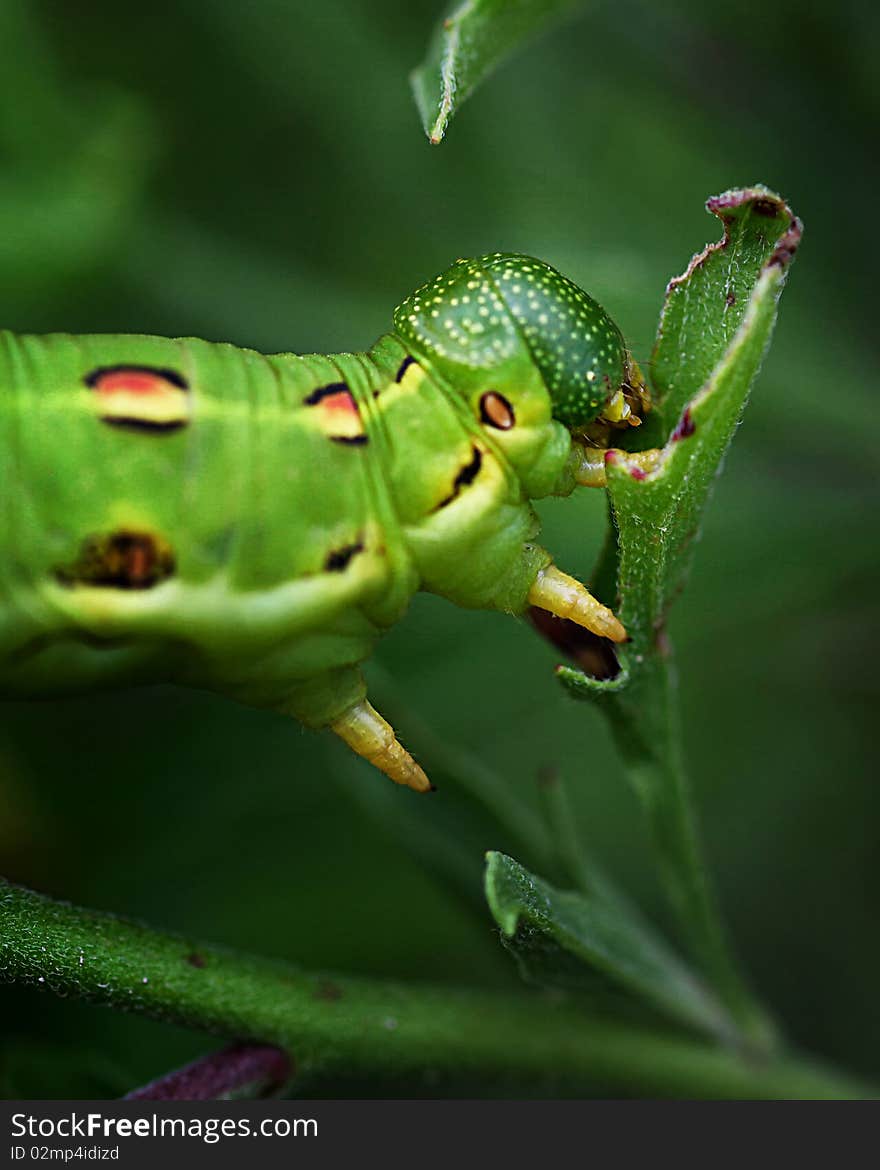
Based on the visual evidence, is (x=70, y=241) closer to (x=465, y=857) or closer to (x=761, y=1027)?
(x=465, y=857)

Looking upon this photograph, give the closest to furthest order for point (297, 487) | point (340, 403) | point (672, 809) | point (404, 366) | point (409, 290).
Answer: point (297, 487) < point (340, 403) < point (404, 366) < point (672, 809) < point (409, 290)

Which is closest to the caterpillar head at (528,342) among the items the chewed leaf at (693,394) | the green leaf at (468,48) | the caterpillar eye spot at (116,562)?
the chewed leaf at (693,394)

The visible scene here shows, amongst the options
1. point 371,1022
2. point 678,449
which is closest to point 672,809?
point 371,1022

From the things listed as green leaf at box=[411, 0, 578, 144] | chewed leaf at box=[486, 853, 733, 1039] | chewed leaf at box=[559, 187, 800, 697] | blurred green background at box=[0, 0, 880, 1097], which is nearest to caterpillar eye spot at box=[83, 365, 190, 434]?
green leaf at box=[411, 0, 578, 144]

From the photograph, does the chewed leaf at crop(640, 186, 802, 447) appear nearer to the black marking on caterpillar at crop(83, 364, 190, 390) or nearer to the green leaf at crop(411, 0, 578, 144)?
the green leaf at crop(411, 0, 578, 144)

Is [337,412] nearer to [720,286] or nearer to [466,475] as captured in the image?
[466,475]

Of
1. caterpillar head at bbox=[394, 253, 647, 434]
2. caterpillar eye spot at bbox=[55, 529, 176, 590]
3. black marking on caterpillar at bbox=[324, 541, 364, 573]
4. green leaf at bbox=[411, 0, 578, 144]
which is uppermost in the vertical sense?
green leaf at bbox=[411, 0, 578, 144]

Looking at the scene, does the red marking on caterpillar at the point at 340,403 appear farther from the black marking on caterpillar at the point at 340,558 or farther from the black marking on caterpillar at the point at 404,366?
the black marking on caterpillar at the point at 340,558
